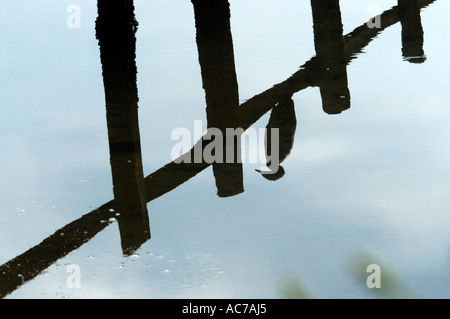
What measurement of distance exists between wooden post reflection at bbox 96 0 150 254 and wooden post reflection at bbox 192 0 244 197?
45 centimetres

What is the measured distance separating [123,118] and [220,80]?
876 millimetres

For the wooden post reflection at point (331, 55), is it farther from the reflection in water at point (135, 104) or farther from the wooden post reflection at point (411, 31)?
the wooden post reflection at point (411, 31)

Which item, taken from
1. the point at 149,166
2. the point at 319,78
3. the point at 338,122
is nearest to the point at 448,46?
the point at 319,78

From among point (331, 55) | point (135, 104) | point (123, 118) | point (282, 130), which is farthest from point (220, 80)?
point (331, 55)

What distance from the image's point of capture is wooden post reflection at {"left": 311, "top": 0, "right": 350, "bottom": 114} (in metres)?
6.41

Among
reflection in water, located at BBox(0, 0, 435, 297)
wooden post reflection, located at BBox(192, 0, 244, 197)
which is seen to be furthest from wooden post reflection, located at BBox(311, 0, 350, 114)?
wooden post reflection, located at BBox(192, 0, 244, 197)

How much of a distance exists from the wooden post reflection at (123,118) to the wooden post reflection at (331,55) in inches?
48.9

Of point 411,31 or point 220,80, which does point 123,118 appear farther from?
point 411,31

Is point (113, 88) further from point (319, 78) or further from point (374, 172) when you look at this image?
point (374, 172)

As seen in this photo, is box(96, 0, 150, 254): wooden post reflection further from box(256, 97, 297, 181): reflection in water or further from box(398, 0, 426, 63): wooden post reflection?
box(398, 0, 426, 63): wooden post reflection

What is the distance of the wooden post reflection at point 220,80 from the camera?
5.16 m

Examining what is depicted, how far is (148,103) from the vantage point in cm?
650

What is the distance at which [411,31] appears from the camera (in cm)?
791

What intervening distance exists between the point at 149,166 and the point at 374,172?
1.19 metres
